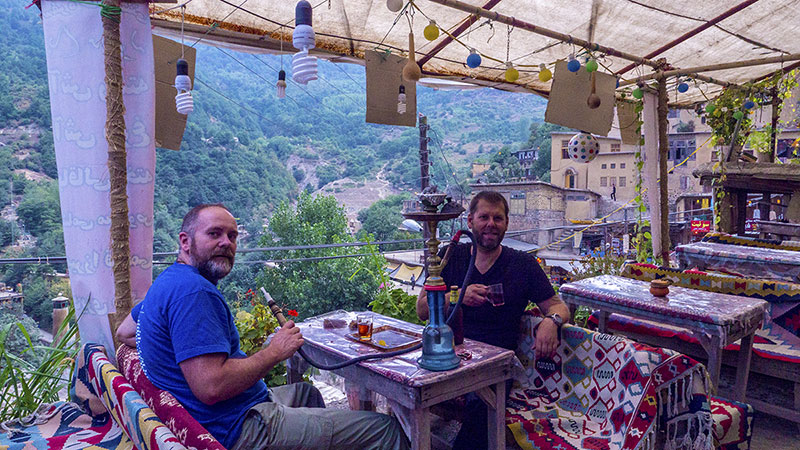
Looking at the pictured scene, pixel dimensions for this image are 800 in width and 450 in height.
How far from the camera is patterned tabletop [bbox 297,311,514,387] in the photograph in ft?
6.03

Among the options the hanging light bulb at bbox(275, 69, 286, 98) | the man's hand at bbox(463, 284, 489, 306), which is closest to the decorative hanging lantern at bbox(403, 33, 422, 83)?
the hanging light bulb at bbox(275, 69, 286, 98)

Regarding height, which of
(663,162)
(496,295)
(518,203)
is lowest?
(496,295)

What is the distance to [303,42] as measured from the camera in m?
1.95

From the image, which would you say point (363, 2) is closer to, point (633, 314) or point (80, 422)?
point (633, 314)

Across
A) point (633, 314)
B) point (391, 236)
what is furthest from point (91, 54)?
point (391, 236)

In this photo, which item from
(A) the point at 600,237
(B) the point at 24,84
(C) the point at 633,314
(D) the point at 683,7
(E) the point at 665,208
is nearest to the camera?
(C) the point at 633,314

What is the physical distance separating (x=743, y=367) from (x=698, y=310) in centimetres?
62

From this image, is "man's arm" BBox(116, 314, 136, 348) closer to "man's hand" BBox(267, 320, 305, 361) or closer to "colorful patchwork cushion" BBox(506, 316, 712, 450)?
"man's hand" BBox(267, 320, 305, 361)

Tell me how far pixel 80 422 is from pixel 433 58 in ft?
11.8

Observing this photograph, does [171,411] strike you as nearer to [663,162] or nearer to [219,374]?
[219,374]

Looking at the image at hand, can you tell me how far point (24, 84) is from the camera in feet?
127

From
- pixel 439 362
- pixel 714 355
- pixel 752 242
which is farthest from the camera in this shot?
pixel 752 242

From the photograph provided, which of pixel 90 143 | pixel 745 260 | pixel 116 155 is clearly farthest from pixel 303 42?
pixel 745 260

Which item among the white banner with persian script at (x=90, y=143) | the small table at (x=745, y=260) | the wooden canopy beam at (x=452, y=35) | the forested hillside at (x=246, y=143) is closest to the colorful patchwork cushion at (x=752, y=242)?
the small table at (x=745, y=260)
